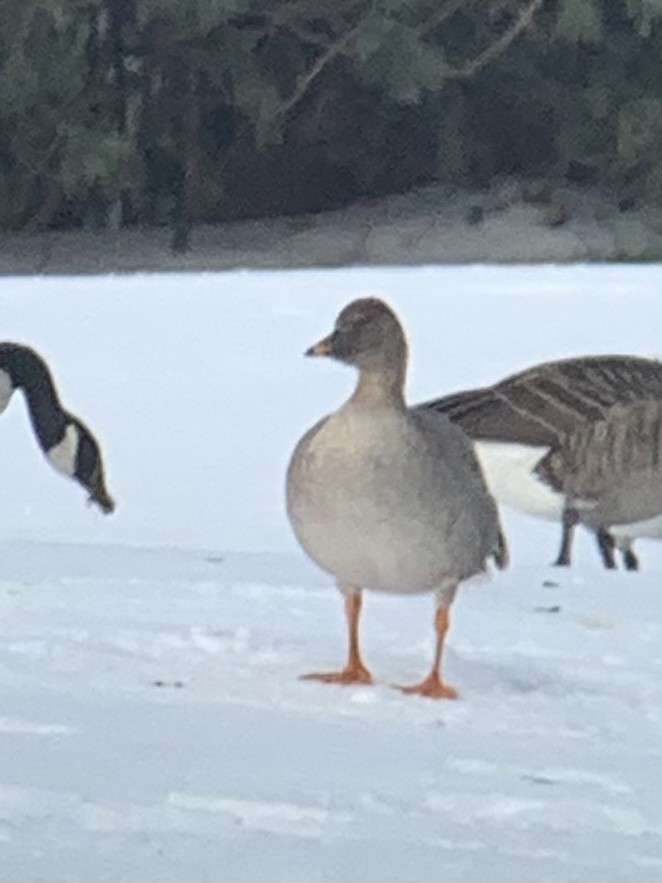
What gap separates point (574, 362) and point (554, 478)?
7cm

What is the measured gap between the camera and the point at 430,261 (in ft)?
5.00

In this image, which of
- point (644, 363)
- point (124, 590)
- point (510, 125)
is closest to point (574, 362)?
point (644, 363)

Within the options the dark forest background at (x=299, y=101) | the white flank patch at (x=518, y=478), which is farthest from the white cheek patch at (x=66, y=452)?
the white flank patch at (x=518, y=478)

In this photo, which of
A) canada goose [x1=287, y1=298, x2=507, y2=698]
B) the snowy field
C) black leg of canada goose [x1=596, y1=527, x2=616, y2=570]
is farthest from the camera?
black leg of canada goose [x1=596, y1=527, x2=616, y2=570]

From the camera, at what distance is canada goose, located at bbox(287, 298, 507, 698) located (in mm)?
1354

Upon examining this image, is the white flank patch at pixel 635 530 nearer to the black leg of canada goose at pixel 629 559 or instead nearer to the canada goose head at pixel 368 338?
the black leg of canada goose at pixel 629 559

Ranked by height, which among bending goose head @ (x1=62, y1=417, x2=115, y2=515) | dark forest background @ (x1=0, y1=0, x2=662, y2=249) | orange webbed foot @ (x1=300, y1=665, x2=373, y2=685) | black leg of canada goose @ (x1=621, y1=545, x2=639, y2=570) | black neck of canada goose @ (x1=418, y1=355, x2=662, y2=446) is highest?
dark forest background @ (x1=0, y1=0, x2=662, y2=249)

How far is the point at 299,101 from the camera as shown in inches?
58.2

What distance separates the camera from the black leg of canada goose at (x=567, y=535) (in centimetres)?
145

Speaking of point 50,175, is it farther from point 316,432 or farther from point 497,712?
point 497,712

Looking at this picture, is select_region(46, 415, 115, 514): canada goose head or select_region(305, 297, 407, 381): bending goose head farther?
select_region(46, 415, 115, 514): canada goose head

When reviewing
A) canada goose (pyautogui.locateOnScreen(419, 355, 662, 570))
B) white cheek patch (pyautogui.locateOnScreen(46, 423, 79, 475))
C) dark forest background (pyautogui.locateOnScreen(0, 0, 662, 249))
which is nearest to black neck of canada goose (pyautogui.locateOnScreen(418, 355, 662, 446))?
canada goose (pyautogui.locateOnScreen(419, 355, 662, 570))

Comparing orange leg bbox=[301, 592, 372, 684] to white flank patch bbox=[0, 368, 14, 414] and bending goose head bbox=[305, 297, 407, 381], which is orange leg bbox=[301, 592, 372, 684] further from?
white flank patch bbox=[0, 368, 14, 414]

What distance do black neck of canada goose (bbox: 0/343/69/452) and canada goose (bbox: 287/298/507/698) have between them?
185mm
